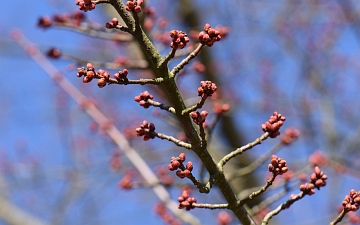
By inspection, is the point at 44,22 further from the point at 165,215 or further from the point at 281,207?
the point at 281,207

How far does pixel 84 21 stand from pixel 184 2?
12.1ft

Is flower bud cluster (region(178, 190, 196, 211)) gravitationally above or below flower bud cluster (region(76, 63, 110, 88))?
below

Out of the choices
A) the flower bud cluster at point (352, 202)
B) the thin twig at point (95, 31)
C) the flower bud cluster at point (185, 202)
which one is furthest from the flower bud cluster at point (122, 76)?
the thin twig at point (95, 31)

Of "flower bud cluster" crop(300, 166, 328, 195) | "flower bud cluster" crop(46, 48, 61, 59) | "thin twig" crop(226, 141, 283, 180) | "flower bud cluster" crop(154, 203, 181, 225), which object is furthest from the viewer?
"flower bud cluster" crop(46, 48, 61, 59)

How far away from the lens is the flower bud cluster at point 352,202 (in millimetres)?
2002

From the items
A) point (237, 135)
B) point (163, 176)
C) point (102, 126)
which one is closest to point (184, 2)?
point (237, 135)

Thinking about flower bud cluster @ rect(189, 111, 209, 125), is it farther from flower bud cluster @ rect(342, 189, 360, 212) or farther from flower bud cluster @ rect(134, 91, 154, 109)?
flower bud cluster @ rect(342, 189, 360, 212)

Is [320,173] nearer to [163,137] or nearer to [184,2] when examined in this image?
[163,137]

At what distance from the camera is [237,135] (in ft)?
21.9

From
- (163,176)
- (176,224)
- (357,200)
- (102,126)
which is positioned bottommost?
(357,200)

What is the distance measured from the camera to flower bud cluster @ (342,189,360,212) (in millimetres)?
2002

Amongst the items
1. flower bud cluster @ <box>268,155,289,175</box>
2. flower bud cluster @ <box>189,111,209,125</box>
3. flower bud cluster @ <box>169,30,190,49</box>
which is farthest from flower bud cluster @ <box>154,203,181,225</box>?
flower bud cluster @ <box>169,30,190,49</box>

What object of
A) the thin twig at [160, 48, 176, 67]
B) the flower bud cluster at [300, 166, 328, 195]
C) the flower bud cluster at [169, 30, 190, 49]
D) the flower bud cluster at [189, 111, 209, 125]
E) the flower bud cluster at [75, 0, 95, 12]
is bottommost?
the flower bud cluster at [300, 166, 328, 195]

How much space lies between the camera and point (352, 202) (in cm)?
203
